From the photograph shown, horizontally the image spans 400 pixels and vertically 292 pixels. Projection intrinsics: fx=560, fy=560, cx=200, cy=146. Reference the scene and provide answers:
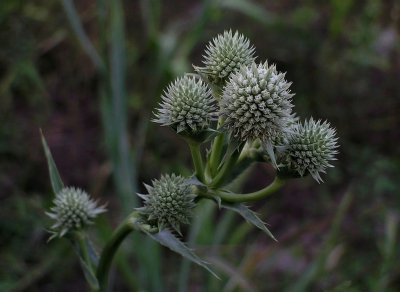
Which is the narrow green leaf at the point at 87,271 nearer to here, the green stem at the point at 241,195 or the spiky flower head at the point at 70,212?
the spiky flower head at the point at 70,212

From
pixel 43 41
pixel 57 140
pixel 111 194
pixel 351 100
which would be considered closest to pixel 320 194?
pixel 351 100

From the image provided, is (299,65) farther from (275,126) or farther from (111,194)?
(275,126)

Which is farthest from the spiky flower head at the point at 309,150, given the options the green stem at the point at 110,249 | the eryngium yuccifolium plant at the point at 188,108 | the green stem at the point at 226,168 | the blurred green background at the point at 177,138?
the blurred green background at the point at 177,138

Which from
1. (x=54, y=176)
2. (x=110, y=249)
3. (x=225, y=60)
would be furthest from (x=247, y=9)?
(x=110, y=249)

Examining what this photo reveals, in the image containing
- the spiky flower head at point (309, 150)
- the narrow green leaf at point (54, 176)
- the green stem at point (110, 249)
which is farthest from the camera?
the narrow green leaf at point (54, 176)

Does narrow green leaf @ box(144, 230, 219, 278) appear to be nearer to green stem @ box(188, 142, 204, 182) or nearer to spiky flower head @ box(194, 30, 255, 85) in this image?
green stem @ box(188, 142, 204, 182)

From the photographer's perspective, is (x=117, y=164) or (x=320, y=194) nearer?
(x=117, y=164)

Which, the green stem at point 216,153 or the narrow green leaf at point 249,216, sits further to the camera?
the green stem at point 216,153
